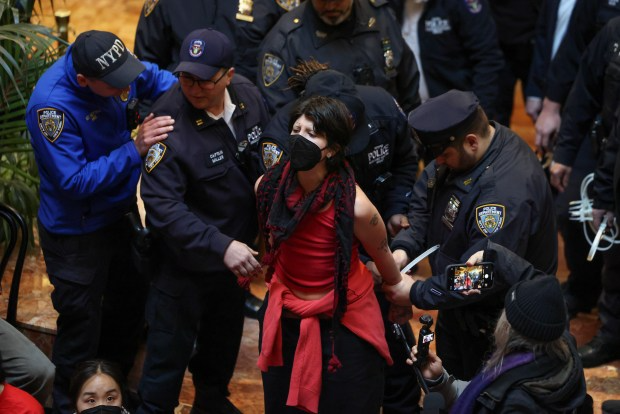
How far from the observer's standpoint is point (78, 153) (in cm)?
384

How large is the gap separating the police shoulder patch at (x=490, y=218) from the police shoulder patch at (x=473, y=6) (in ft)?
7.43

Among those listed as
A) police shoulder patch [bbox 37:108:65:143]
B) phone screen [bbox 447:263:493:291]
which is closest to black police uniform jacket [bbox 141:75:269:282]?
police shoulder patch [bbox 37:108:65:143]

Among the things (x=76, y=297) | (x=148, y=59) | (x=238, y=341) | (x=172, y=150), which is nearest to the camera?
(x=172, y=150)

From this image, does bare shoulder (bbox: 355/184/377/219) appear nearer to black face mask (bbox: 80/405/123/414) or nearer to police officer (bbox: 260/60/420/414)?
police officer (bbox: 260/60/420/414)

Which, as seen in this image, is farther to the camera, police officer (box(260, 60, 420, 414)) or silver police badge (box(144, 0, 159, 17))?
silver police badge (box(144, 0, 159, 17))

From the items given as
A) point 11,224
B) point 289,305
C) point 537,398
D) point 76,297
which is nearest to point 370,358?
point 289,305

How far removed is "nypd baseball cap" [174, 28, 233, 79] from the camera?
12.2ft

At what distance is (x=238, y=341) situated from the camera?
14.2 feet

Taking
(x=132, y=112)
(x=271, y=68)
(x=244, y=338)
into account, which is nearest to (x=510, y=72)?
(x=271, y=68)

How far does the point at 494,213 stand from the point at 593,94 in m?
1.74

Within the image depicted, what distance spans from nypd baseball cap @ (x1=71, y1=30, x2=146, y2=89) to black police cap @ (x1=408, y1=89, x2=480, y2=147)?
1134 mm

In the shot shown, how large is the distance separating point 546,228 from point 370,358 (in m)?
0.78

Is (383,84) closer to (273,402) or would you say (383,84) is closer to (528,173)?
(528,173)

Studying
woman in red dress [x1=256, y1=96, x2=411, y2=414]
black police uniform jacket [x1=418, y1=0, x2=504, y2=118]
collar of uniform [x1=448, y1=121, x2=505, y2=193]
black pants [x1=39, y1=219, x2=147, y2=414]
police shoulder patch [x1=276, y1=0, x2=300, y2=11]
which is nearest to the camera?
woman in red dress [x1=256, y1=96, x2=411, y2=414]
